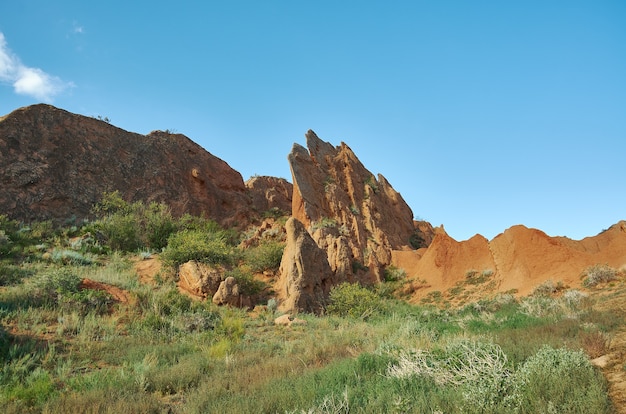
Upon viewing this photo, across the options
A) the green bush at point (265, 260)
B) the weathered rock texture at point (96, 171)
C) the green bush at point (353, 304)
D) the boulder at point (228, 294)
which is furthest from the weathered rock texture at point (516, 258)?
the weathered rock texture at point (96, 171)

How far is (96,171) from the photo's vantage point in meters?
29.8

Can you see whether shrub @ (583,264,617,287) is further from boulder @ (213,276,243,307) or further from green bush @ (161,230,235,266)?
green bush @ (161,230,235,266)

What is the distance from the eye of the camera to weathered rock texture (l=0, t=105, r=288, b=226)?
84.7 ft

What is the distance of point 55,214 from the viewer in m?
26.0

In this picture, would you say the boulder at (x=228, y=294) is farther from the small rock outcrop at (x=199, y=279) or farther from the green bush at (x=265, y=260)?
the green bush at (x=265, y=260)

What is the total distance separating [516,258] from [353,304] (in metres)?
11.2

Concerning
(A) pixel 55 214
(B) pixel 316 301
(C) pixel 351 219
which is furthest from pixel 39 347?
(C) pixel 351 219

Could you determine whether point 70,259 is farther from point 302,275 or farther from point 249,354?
point 249,354

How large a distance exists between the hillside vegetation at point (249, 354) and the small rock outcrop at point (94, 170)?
35.8ft

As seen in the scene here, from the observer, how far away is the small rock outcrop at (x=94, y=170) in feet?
84.7

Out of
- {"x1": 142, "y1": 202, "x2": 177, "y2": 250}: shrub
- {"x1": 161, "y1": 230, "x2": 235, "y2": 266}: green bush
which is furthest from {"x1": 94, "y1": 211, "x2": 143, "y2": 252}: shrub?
{"x1": 161, "y1": 230, "x2": 235, "y2": 266}: green bush

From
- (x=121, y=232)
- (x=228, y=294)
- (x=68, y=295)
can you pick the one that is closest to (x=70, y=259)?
(x=121, y=232)

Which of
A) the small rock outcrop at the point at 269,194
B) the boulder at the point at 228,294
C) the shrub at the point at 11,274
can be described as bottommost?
the boulder at the point at 228,294

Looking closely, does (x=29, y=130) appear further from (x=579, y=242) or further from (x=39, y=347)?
(x=579, y=242)
